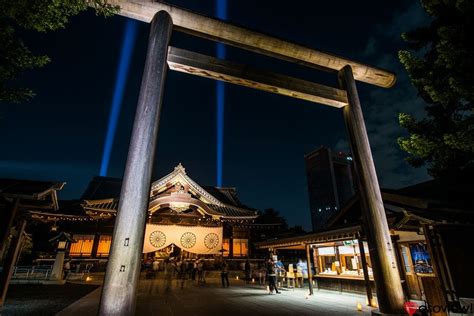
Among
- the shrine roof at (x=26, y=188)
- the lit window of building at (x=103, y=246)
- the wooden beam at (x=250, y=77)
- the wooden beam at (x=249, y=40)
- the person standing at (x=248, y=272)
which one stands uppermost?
the wooden beam at (x=249, y=40)

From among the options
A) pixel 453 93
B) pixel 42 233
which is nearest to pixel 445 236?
pixel 453 93

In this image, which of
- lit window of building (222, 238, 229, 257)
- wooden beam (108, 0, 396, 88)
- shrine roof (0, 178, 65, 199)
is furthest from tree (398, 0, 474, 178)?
lit window of building (222, 238, 229, 257)

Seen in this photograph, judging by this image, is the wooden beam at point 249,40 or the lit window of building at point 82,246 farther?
the lit window of building at point 82,246

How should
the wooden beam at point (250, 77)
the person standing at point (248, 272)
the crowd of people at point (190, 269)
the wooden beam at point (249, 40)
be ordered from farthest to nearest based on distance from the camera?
1. the person standing at point (248, 272)
2. the crowd of people at point (190, 269)
3. the wooden beam at point (250, 77)
4. the wooden beam at point (249, 40)

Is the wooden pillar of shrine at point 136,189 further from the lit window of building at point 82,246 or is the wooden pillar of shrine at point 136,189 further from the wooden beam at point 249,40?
the lit window of building at point 82,246

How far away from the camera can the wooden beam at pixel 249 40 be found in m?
4.85

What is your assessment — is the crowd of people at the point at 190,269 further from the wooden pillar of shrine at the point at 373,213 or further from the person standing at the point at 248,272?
the wooden pillar of shrine at the point at 373,213

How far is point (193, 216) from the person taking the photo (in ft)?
57.7

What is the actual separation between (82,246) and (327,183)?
66657mm

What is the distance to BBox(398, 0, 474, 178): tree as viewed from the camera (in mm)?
5805

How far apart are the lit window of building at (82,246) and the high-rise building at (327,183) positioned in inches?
2526

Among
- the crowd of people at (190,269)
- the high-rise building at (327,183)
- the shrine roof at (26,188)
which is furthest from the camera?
the high-rise building at (327,183)

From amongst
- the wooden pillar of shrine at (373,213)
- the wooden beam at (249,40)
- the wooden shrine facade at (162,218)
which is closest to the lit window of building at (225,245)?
the wooden shrine facade at (162,218)

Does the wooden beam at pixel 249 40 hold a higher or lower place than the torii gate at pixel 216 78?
higher
